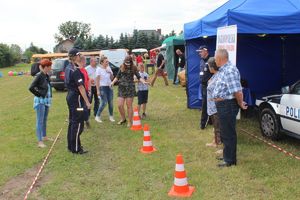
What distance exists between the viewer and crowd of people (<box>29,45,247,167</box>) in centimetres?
578

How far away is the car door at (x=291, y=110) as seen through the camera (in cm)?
684

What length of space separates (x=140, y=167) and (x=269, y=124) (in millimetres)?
2965

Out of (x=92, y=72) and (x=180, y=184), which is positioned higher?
(x=92, y=72)

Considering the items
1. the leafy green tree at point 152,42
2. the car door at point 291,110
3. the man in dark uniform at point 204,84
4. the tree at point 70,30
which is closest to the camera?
the car door at point 291,110

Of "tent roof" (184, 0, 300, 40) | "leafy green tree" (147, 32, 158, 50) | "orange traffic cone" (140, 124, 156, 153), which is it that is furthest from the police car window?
"leafy green tree" (147, 32, 158, 50)

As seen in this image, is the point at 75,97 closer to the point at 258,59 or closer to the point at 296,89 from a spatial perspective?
the point at 296,89

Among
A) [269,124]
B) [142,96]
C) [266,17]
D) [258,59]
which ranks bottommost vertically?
[269,124]

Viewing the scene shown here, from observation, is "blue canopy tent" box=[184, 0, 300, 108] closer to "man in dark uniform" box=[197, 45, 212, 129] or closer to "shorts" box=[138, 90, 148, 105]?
"man in dark uniform" box=[197, 45, 212, 129]

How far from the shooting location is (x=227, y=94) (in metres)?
5.75

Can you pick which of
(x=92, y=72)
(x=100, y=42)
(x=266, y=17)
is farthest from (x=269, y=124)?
(x=100, y=42)

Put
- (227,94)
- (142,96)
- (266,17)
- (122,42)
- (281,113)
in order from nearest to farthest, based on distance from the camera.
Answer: (227,94), (266,17), (281,113), (142,96), (122,42)

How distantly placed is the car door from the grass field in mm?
437

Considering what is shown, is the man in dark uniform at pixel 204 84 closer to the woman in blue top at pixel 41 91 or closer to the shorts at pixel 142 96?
the shorts at pixel 142 96

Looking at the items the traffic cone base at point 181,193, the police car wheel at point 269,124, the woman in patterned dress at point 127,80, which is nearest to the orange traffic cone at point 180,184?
the traffic cone base at point 181,193
